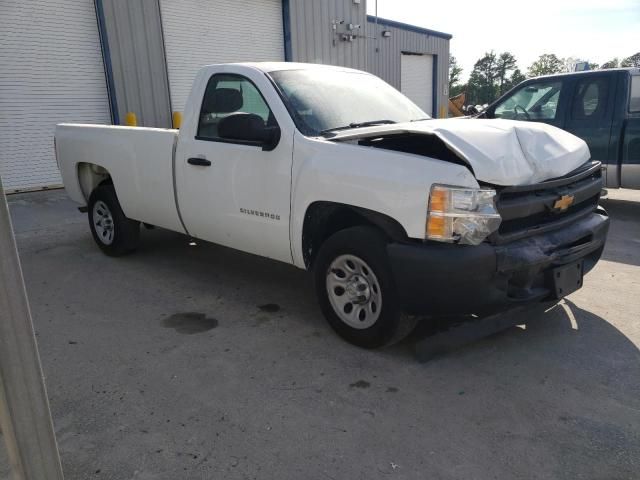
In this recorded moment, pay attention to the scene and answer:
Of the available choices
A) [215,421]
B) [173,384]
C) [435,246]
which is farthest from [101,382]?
[435,246]

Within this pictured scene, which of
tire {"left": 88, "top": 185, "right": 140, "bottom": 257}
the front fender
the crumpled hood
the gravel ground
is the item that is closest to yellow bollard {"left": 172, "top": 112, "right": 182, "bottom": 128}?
tire {"left": 88, "top": 185, "right": 140, "bottom": 257}

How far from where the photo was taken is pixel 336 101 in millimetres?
4133

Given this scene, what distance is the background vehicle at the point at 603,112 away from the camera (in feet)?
23.4

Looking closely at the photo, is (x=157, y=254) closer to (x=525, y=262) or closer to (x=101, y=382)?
(x=101, y=382)

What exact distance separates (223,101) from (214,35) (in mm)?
8456

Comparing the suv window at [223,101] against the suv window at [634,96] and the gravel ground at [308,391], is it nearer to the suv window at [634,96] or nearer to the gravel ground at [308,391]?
the gravel ground at [308,391]

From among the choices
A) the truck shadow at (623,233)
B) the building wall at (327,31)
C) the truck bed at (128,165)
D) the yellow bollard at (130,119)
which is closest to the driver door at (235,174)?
the truck bed at (128,165)

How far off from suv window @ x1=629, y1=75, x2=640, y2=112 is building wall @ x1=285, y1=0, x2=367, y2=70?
8.57 metres

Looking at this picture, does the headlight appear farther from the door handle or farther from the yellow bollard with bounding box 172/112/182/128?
the yellow bollard with bounding box 172/112/182/128

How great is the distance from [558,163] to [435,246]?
3.75 ft

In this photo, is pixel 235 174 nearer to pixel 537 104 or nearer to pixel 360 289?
pixel 360 289

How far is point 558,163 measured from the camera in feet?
11.4

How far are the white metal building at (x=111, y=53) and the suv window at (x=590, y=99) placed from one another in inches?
312

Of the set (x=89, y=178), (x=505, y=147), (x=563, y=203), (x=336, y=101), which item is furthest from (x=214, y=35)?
(x=563, y=203)
